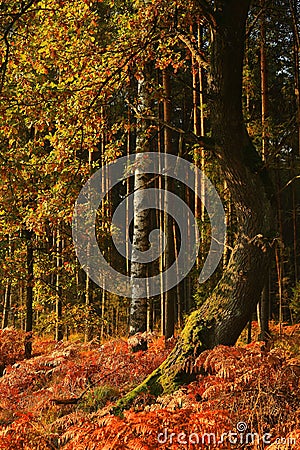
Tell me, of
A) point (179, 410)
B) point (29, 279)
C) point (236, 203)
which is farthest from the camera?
point (29, 279)

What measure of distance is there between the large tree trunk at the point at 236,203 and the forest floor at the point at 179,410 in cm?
32

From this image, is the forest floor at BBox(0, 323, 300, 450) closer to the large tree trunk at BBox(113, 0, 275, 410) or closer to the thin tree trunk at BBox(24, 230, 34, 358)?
the large tree trunk at BBox(113, 0, 275, 410)

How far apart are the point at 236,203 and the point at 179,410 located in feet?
8.65

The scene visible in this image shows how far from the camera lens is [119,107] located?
18.6 meters

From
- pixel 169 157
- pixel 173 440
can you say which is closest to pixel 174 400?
pixel 173 440

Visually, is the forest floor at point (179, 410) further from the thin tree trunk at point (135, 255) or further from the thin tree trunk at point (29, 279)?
the thin tree trunk at point (29, 279)

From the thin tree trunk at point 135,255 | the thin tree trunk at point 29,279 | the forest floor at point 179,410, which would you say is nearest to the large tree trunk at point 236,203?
the forest floor at point 179,410

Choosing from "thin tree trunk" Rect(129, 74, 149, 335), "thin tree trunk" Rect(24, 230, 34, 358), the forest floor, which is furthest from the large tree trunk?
"thin tree trunk" Rect(24, 230, 34, 358)

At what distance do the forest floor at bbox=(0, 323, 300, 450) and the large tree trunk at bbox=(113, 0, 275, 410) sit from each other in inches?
12.5

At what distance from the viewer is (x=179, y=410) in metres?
4.21

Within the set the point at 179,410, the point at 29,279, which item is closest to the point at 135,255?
the point at 29,279

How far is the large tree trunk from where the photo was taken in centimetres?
589

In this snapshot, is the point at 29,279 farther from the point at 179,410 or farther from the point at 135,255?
the point at 179,410

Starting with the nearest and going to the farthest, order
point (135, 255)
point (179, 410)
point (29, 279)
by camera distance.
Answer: point (179, 410) → point (135, 255) → point (29, 279)
